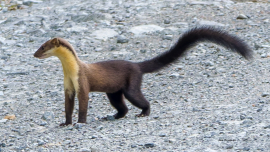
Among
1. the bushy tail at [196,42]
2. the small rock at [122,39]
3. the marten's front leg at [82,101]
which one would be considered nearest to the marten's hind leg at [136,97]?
the bushy tail at [196,42]

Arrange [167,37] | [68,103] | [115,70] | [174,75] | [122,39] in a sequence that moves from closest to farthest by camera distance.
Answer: [68,103] < [115,70] < [174,75] < [122,39] < [167,37]

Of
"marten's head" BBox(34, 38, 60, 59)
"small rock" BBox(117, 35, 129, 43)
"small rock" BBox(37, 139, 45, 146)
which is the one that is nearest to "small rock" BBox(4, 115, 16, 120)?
"marten's head" BBox(34, 38, 60, 59)

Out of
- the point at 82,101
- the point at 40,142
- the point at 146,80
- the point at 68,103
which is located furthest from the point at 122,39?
the point at 40,142

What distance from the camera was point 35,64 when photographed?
32.9 ft

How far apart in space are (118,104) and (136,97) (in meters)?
0.42

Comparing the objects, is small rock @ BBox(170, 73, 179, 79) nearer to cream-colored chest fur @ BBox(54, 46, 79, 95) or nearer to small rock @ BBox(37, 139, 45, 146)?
cream-colored chest fur @ BBox(54, 46, 79, 95)

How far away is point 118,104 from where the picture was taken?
7.23 metres

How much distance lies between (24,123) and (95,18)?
579 centimetres

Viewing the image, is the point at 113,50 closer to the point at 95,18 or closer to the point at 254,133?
the point at 95,18

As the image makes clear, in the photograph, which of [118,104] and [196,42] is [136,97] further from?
[196,42]

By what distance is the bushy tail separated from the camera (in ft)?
23.0

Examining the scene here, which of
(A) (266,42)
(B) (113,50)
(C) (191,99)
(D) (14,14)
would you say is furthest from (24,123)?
(D) (14,14)

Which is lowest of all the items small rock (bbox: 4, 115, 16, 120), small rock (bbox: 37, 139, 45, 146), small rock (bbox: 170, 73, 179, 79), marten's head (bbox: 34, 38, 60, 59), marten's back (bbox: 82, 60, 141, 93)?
small rock (bbox: 4, 115, 16, 120)

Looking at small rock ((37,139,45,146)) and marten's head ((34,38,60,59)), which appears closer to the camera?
small rock ((37,139,45,146))
